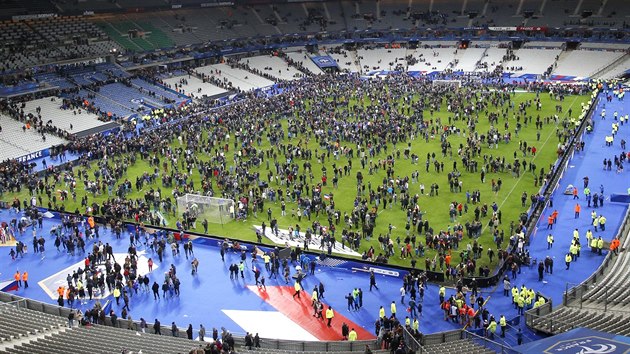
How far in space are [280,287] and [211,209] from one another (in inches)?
383

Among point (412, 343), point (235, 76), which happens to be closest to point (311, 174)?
point (412, 343)

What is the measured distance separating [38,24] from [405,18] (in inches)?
2184

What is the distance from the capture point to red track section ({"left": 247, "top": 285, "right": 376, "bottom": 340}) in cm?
2327

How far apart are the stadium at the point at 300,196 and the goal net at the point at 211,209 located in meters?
0.12

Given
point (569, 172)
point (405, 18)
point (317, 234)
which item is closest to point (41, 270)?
point (317, 234)

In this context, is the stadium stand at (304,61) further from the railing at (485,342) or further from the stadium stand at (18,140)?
the railing at (485,342)

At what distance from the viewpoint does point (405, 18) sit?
9981cm

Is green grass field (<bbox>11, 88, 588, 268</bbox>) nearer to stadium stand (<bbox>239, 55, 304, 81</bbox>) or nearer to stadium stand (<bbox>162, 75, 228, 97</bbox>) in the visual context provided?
stadium stand (<bbox>162, 75, 228, 97</bbox>)

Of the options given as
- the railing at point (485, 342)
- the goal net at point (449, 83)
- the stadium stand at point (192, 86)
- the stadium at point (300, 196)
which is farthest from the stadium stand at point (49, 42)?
the railing at point (485, 342)

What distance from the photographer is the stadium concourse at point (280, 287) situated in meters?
23.9

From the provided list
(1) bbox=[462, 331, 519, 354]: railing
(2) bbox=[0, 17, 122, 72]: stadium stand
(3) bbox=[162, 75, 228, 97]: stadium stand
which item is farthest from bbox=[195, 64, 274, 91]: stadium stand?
(1) bbox=[462, 331, 519, 354]: railing

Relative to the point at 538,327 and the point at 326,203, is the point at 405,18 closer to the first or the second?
the point at 326,203

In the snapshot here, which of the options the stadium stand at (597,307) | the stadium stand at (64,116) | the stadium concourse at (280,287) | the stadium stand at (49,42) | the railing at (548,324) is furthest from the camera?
the stadium stand at (49,42)

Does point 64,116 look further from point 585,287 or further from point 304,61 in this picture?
point 585,287
